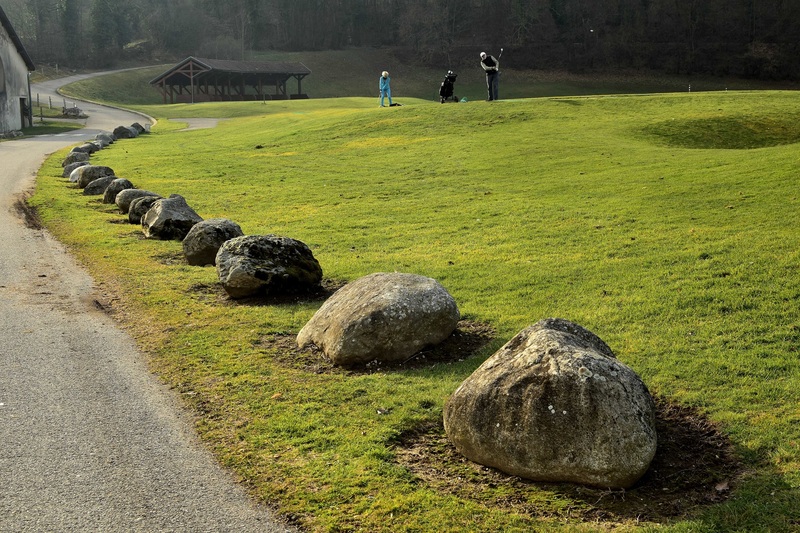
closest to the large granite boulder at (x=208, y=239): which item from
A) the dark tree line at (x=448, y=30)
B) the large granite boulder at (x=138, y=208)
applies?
the large granite boulder at (x=138, y=208)

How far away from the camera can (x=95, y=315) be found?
452 inches

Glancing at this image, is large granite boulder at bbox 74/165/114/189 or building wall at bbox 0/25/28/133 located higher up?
building wall at bbox 0/25/28/133

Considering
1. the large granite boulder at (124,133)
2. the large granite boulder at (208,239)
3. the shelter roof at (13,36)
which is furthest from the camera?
the shelter roof at (13,36)

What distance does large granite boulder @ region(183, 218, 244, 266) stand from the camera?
1443 cm

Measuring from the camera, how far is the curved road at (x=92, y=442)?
5.91 metres

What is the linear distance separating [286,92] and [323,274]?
84617 mm

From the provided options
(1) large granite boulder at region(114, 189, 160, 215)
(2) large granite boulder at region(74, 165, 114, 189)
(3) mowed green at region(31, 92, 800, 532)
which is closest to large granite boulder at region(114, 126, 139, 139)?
(3) mowed green at region(31, 92, 800, 532)

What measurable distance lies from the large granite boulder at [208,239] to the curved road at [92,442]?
2671mm

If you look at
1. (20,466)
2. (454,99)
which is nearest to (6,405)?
(20,466)

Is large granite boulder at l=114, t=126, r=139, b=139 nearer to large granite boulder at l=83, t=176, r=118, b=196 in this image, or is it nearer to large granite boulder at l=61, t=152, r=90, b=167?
large granite boulder at l=61, t=152, r=90, b=167

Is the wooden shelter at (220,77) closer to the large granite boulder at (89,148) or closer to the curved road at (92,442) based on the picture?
the large granite boulder at (89,148)

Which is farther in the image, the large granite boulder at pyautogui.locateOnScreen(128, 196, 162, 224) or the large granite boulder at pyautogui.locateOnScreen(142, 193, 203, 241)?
the large granite boulder at pyautogui.locateOnScreen(128, 196, 162, 224)

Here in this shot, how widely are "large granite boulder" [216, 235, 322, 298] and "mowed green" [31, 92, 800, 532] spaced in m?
0.30

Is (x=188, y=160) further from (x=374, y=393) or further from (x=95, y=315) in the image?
(x=374, y=393)
